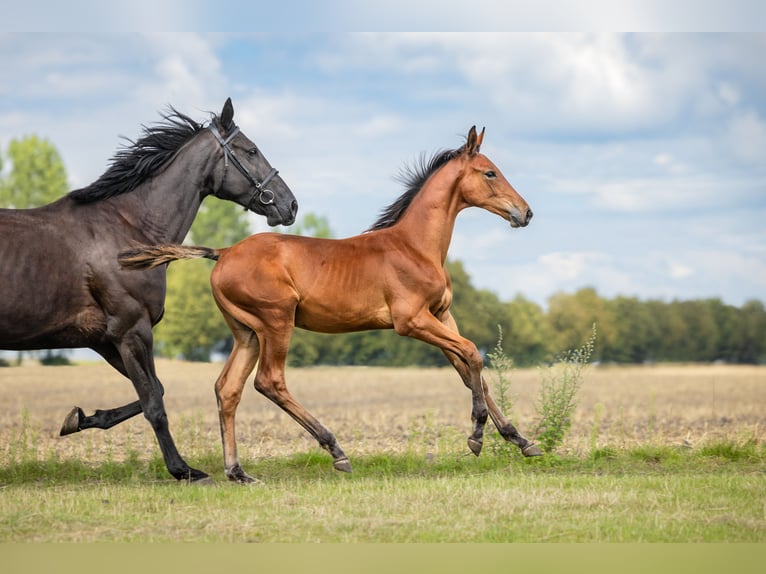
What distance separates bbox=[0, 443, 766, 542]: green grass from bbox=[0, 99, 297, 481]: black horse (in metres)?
0.88

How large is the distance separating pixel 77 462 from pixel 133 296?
94.5 inches

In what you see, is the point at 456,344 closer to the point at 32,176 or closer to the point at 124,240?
the point at 124,240

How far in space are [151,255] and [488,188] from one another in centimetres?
326

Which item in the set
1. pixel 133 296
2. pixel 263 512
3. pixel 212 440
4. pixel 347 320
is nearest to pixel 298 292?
pixel 347 320

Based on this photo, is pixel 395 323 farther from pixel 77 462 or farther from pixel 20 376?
pixel 20 376

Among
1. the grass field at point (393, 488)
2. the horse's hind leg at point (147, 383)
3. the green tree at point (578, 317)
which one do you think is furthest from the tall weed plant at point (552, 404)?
the green tree at point (578, 317)

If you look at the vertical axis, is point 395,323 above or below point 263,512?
above

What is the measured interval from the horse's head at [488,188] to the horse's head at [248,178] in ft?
5.77

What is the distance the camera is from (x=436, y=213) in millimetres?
8812

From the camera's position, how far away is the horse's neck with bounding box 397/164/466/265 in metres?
8.73

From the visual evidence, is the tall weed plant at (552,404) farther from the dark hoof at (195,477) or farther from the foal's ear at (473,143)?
the dark hoof at (195,477)

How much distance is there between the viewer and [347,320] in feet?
27.7

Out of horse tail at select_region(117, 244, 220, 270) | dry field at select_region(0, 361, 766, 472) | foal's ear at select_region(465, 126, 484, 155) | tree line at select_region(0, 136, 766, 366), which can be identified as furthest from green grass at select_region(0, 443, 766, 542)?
tree line at select_region(0, 136, 766, 366)

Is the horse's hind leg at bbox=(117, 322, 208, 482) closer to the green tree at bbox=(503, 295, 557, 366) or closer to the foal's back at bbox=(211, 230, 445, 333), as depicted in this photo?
the foal's back at bbox=(211, 230, 445, 333)
